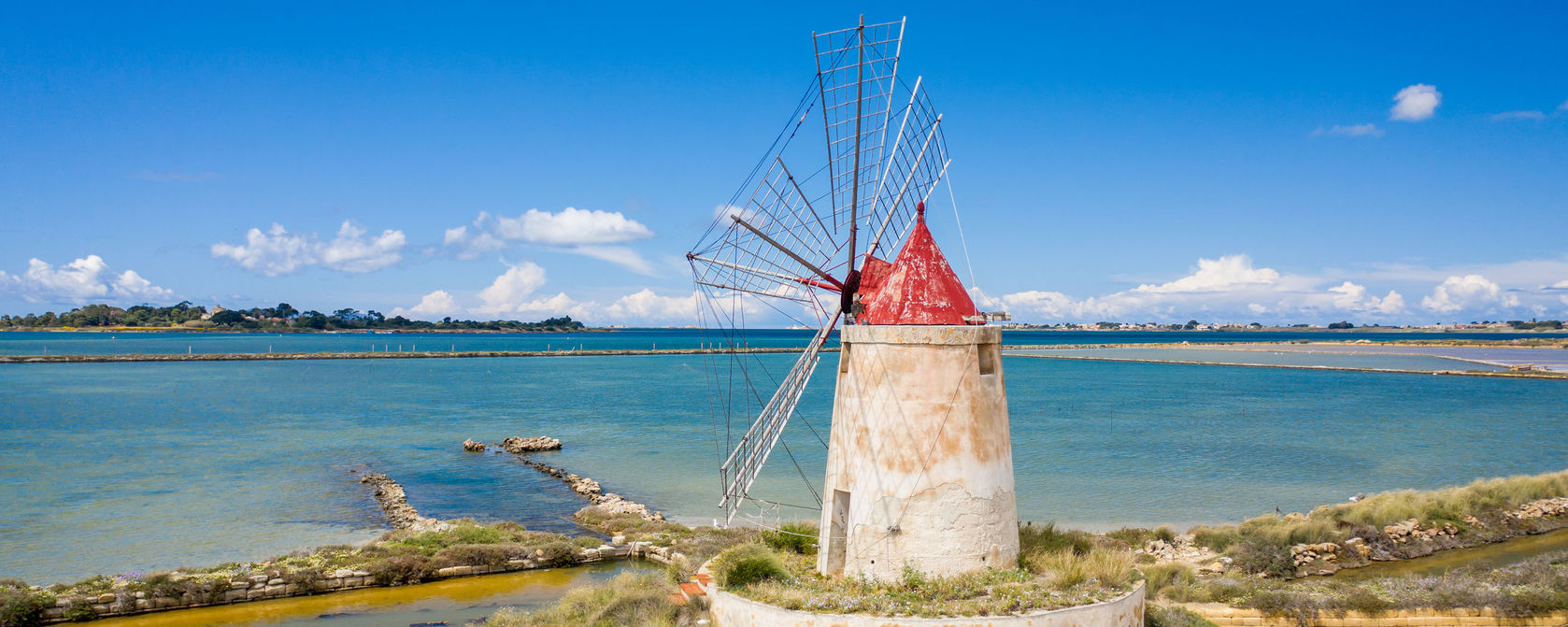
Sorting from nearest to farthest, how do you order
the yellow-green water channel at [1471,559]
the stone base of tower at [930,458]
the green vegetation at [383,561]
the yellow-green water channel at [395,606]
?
the stone base of tower at [930,458] < the yellow-green water channel at [395,606] < the green vegetation at [383,561] < the yellow-green water channel at [1471,559]

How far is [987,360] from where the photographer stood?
8812 millimetres

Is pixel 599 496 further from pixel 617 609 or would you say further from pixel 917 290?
pixel 917 290

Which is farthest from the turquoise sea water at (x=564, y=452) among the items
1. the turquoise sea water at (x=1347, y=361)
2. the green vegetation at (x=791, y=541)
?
the turquoise sea water at (x=1347, y=361)

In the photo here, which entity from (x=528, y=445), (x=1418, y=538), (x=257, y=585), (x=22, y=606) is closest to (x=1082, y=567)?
(x=1418, y=538)

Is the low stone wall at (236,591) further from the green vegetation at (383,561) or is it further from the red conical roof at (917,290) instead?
the red conical roof at (917,290)

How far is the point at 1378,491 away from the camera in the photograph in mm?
23422

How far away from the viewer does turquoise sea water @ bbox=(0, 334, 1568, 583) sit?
20781 mm

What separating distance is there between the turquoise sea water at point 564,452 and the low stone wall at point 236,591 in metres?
3.07

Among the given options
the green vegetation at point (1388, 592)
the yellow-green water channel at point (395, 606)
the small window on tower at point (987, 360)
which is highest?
the small window on tower at point (987, 360)

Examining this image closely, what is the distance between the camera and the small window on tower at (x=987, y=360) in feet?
28.8

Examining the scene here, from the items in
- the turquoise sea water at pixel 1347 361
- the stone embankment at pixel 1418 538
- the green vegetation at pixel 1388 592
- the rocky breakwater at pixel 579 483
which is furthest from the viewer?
the turquoise sea water at pixel 1347 361

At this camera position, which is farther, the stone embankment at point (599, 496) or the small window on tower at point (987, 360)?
the stone embankment at point (599, 496)

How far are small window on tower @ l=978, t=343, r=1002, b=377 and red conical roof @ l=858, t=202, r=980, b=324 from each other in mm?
391

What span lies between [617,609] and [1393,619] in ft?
34.3
